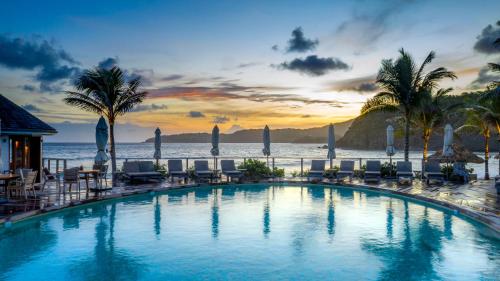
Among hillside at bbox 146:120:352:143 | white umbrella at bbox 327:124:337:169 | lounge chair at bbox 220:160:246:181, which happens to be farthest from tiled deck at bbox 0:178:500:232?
hillside at bbox 146:120:352:143

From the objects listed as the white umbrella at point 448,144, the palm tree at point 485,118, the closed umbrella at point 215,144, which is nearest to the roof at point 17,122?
the closed umbrella at point 215,144

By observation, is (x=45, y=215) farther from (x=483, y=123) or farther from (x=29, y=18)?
(x=483, y=123)

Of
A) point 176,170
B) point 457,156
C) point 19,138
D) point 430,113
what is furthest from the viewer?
point 457,156

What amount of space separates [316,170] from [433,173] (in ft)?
14.9

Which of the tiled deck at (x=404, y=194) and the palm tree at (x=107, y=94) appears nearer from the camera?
the tiled deck at (x=404, y=194)

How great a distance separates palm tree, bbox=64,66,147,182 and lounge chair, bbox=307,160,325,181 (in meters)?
8.20

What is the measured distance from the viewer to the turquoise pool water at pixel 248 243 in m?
5.83

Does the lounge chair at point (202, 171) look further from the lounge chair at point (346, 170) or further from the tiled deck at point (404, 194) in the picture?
the lounge chair at point (346, 170)

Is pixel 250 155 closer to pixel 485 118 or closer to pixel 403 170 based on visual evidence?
pixel 485 118

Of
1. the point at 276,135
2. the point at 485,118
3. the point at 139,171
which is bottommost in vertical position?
the point at 139,171

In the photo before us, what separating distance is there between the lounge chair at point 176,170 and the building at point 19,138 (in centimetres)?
467

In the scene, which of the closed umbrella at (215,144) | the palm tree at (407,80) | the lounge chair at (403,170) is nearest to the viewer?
the lounge chair at (403,170)

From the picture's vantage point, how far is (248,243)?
7395mm

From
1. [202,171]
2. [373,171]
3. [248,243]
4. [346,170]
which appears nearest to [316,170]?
[346,170]
